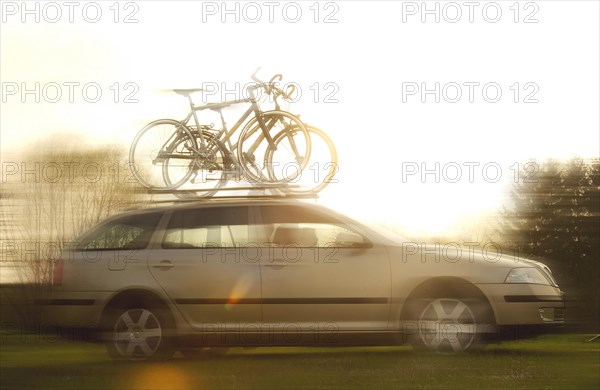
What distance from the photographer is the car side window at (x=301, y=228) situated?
9547mm

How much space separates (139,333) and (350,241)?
7.29ft

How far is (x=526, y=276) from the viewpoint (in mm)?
9484

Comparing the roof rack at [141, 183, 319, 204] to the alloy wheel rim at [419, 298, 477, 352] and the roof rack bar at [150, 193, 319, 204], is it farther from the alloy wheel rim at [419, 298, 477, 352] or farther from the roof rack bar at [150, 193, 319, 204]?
the alloy wheel rim at [419, 298, 477, 352]

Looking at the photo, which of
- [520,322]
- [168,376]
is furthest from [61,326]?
[520,322]

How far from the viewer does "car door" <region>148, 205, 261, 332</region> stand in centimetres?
936

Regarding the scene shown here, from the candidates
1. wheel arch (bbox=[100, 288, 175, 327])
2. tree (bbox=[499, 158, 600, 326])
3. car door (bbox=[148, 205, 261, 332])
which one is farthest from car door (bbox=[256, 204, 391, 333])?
tree (bbox=[499, 158, 600, 326])

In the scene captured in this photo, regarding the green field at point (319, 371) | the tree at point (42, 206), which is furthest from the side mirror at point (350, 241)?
the tree at point (42, 206)

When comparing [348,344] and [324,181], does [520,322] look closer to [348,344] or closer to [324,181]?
[348,344]

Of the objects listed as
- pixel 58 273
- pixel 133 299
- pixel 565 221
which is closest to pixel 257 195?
pixel 133 299

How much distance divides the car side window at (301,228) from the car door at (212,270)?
22 cm

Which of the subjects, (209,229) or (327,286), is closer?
(327,286)

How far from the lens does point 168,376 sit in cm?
849

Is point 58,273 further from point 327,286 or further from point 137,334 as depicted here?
point 327,286

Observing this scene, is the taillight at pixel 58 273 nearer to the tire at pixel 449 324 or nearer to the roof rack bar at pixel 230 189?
the roof rack bar at pixel 230 189
